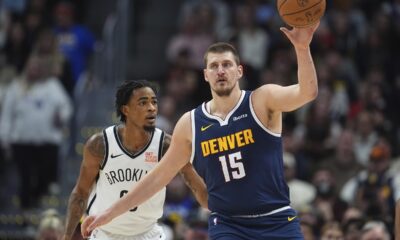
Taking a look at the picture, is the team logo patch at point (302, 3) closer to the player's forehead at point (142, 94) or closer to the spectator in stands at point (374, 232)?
the player's forehead at point (142, 94)

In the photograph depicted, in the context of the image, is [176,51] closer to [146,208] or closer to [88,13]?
[88,13]

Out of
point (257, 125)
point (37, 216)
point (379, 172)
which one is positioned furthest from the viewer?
point (37, 216)

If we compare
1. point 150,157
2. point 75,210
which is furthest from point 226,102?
point 75,210

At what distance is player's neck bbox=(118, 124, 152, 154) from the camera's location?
9.97m

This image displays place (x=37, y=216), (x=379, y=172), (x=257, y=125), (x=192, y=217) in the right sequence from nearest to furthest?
1. (x=257, y=125)
2. (x=379, y=172)
3. (x=192, y=217)
4. (x=37, y=216)

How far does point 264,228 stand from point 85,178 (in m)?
2.11

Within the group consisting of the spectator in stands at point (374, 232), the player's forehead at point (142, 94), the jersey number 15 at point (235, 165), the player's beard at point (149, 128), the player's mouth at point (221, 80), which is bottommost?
the jersey number 15 at point (235, 165)

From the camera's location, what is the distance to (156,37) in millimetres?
20375

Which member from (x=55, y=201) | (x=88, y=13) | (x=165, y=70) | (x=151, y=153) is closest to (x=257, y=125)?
(x=151, y=153)

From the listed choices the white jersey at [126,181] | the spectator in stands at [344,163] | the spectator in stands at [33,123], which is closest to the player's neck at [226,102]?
the white jersey at [126,181]

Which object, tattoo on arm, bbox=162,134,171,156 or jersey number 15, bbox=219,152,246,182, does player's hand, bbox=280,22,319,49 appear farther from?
tattoo on arm, bbox=162,134,171,156

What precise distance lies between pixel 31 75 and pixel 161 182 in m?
8.43

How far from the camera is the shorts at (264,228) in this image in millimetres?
8734

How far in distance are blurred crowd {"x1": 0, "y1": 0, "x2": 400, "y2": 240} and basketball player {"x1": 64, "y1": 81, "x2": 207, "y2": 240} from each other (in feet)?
14.4
